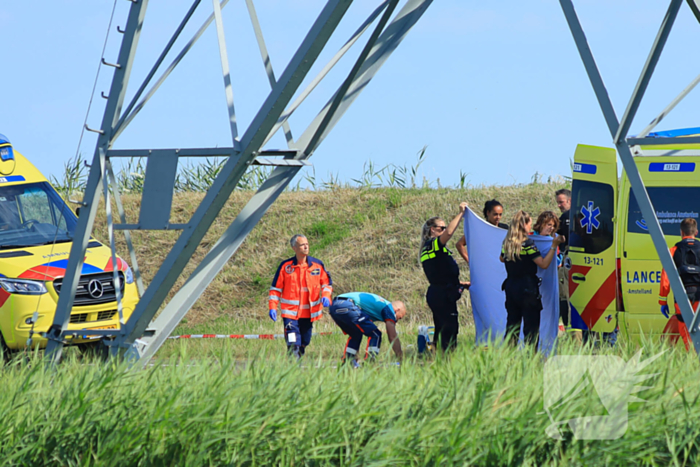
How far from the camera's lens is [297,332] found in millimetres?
8812

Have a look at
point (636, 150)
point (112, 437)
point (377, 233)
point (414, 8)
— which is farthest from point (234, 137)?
point (377, 233)

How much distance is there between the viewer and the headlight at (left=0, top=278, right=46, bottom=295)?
9195mm

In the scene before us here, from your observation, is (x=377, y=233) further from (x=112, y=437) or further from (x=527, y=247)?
(x=112, y=437)

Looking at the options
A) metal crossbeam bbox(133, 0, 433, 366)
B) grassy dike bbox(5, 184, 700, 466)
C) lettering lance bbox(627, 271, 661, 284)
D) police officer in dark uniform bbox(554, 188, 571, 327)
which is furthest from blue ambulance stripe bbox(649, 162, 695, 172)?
metal crossbeam bbox(133, 0, 433, 366)

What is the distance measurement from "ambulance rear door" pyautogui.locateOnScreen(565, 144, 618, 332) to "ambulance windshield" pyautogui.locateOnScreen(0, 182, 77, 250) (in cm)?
652

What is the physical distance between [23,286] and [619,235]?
7.08 m

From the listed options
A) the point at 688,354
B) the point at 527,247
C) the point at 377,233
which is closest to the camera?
the point at 688,354

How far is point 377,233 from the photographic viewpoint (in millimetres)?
19156

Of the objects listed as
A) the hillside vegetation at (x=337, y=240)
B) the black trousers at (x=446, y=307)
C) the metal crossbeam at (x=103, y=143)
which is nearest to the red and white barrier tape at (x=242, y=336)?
the hillside vegetation at (x=337, y=240)

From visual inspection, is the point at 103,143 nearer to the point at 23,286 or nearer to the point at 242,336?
the point at 23,286

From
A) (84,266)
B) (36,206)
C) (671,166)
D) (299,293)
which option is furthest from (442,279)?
(36,206)

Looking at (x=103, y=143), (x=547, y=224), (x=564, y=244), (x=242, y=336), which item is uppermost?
(x=103, y=143)

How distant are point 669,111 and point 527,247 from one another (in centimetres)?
194

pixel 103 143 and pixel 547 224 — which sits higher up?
pixel 103 143
